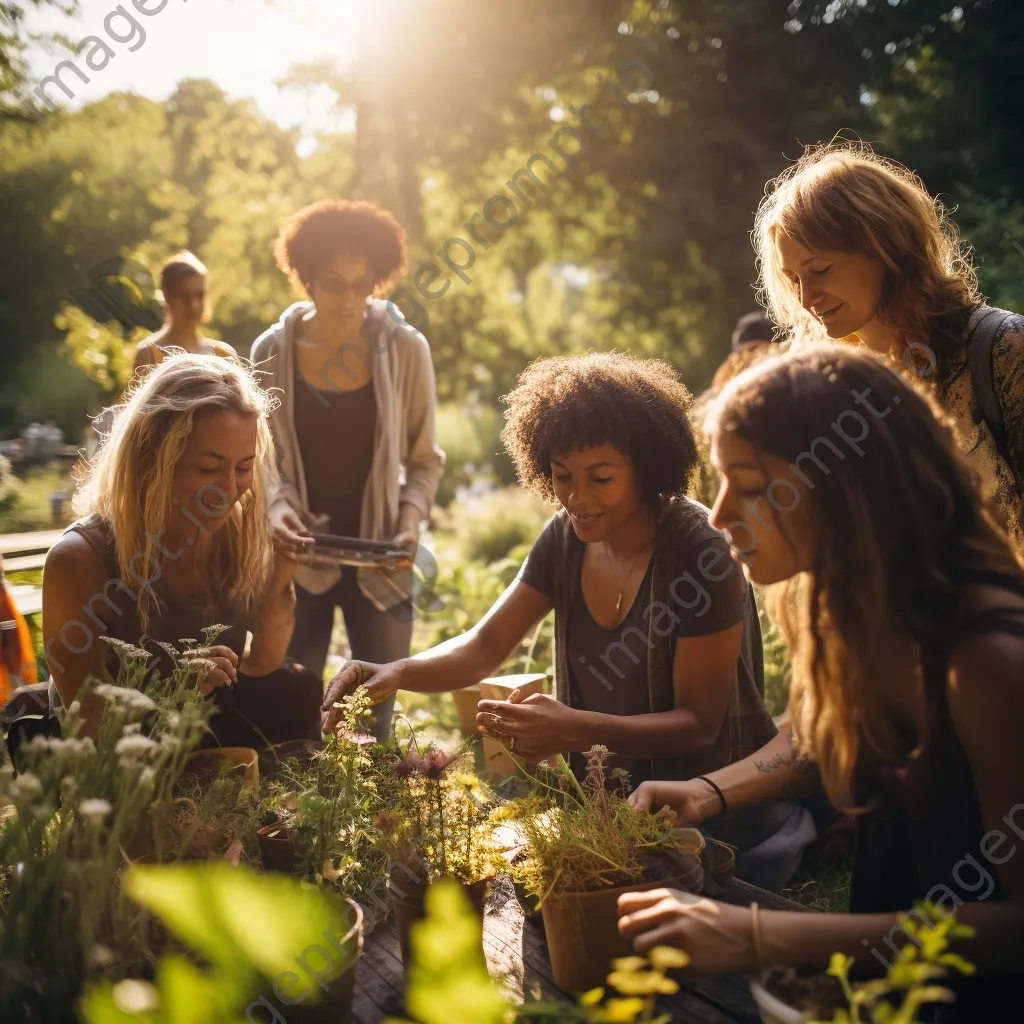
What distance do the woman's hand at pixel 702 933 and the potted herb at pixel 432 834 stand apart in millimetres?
322

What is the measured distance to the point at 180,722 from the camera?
3.87 ft

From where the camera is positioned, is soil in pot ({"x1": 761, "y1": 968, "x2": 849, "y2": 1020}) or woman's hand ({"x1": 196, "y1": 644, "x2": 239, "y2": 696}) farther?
woman's hand ({"x1": 196, "y1": 644, "x2": 239, "y2": 696})

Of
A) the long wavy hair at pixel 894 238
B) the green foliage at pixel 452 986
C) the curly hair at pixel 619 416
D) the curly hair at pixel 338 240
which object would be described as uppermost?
the curly hair at pixel 338 240

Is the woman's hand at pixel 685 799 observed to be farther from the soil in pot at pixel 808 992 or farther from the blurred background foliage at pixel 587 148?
the blurred background foliage at pixel 587 148

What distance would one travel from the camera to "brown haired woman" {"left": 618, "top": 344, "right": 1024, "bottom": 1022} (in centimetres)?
118

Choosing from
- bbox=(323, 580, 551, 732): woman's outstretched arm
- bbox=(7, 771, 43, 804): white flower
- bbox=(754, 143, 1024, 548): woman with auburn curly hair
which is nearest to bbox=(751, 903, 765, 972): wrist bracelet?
bbox=(7, 771, 43, 804): white flower

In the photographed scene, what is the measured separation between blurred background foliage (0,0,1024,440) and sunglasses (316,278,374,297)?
15.0 feet

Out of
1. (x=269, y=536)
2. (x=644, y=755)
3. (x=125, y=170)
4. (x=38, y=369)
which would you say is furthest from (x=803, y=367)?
(x=125, y=170)

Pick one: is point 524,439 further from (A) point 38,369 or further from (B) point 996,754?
(A) point 38,369

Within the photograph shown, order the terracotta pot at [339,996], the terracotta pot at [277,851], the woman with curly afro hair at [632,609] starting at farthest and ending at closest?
the woman with curly afro hair at [632,609], the terracotta pot at [277,851], the terracotta pot at [339,996]

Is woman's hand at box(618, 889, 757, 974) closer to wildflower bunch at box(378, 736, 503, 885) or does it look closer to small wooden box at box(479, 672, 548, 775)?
wildflower bunch at box(378, 736, 503, 885)

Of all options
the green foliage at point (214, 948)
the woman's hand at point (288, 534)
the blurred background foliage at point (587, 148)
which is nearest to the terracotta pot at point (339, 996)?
the green foliage at point (214, 948)

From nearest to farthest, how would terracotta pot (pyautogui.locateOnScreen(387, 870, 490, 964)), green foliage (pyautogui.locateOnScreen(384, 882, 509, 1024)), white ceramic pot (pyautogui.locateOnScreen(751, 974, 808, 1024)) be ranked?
1. green foliage (pyautogui.locateOnScreen(384, 882, 509, 1024))
2. white ceramic pot (pyautogui.locateOnScreen(751, 974, 808, 1024))
3. terracotta pot (pyautogui.locateOnScreen(387, 870, 490, 964))

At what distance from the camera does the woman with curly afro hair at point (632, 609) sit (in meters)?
2.16
